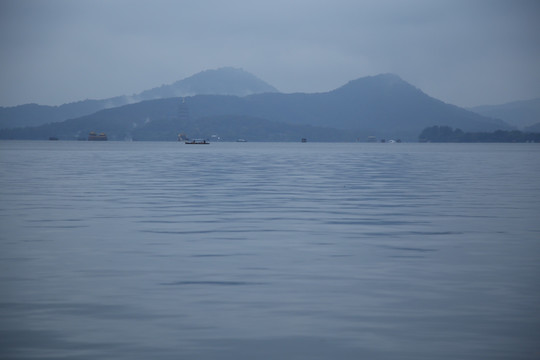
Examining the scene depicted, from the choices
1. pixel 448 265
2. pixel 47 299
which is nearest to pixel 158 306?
pixel 47 299

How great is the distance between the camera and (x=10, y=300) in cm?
1496

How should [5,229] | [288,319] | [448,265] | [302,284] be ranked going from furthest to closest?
[5,229] → [448,265] → [302,284] → [288,319]

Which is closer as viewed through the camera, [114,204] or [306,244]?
[306,244]

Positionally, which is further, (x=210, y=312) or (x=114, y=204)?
(x=114, y=204)

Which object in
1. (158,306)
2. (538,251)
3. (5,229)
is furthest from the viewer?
(5,229)

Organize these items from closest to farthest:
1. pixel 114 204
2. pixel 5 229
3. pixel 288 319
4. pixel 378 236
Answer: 1. pixel 288 319
2. pixel 378 236
3. pixel 5 229
4. pixel 114 204

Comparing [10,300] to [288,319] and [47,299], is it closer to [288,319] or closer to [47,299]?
[47,299]

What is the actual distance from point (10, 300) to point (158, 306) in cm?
306

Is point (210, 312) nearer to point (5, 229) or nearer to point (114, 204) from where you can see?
point (5, 229)

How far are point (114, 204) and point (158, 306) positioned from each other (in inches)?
839

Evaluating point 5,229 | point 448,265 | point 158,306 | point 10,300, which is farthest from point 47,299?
point 5,229

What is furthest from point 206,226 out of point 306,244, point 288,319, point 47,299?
point 288,319

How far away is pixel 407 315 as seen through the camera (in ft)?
45.0

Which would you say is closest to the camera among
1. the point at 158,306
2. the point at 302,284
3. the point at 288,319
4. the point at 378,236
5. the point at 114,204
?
the point at 288,319
